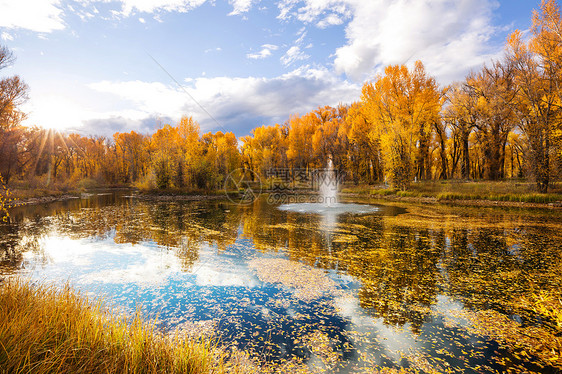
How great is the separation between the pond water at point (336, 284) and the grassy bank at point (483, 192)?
820cm

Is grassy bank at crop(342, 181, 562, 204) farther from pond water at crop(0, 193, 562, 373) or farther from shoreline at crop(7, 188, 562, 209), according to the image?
pond water at crop(0, 193, 562, 373)

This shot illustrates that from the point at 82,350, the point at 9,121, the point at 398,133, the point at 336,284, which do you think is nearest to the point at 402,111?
the point at 398,133

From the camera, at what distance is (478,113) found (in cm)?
2850

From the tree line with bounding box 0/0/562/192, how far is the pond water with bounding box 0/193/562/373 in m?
13.3

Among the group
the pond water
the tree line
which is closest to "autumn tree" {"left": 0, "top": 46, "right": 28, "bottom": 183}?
the tree line

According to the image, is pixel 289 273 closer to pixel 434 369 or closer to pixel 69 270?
pixel 434 369

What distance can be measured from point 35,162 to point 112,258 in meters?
43.9

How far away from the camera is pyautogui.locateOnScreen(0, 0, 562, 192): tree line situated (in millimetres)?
20281

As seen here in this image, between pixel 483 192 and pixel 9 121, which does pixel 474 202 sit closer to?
pixel 483 192

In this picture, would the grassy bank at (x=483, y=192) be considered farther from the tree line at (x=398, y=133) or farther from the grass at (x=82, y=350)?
the grass at (x=82, y=350)

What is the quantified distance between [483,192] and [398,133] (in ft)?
31.3

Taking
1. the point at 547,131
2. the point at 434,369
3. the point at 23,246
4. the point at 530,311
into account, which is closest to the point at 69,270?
the point at 23,246

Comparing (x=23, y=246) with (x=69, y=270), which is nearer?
(x=69, y=270)

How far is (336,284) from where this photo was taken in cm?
650
